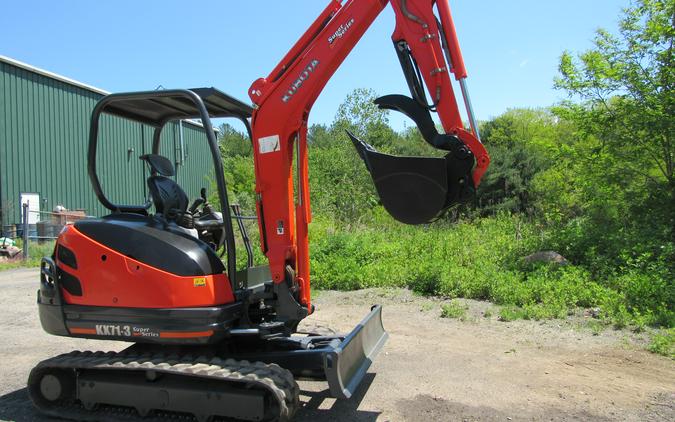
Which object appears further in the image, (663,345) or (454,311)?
(454,311)

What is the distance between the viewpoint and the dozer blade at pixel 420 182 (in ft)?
12.5

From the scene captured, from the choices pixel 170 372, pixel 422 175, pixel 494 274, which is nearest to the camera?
pixel 170 372

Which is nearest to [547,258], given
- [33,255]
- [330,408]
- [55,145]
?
[330,408]

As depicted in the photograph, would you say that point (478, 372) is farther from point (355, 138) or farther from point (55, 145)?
point (55, 145)

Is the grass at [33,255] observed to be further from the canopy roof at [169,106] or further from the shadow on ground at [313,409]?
the canopy roof at [169,106]

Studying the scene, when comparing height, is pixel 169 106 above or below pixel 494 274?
above

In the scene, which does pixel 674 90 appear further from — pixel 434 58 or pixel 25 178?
pixel 25 178

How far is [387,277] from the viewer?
955 cm

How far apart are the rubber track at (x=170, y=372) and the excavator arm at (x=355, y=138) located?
0.85 meters

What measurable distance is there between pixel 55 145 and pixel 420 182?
18.9m

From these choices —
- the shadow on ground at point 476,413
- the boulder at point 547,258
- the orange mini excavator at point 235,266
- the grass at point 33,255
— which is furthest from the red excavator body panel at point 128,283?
the grass at point 33,255

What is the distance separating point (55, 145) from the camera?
18938 millimetres

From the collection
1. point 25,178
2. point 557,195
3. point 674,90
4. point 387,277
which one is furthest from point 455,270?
point 25,178

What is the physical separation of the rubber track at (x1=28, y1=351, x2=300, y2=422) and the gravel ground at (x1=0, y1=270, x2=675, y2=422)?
40cm
